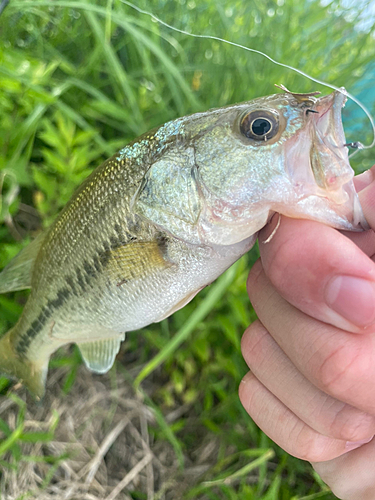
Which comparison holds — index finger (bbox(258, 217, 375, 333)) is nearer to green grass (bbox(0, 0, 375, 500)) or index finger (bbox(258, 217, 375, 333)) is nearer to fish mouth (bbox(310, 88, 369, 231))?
fish mouth (bbox(310, 88, 369, 231))

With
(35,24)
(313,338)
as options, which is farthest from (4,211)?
(313,338)

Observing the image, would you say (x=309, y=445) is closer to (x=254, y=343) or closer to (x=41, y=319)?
(x=254, y=343)

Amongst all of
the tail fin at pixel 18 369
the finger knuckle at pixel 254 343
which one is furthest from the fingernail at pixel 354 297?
the tail fin at pixel 18 369

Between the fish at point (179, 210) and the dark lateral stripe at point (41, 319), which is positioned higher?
the fish at point (179, 210)

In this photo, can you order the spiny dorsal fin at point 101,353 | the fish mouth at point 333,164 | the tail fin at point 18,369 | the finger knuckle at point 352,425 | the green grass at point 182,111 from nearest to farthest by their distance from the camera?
1. the fish mouth at point 333,164
2. the finger knuckle at point 352,425
3. the spiny dorsal fin at point 101,353
4. the tail fin at point 18,369
5. the green grass at point 182,111

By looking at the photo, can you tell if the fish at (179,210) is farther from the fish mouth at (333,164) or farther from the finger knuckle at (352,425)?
the finger knuckle at (352,425)
